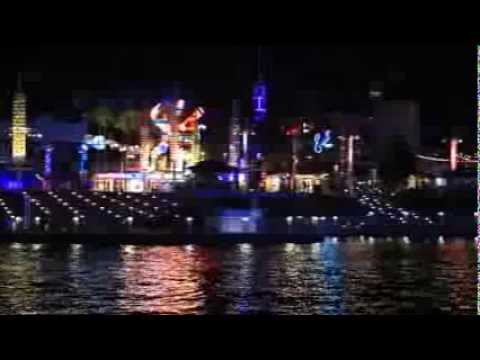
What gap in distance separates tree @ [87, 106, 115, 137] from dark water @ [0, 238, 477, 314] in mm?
10779

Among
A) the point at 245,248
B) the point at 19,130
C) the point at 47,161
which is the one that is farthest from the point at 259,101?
the point at 245,248

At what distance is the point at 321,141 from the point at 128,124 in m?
4.84

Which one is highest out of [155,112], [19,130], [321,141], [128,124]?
[155,112]

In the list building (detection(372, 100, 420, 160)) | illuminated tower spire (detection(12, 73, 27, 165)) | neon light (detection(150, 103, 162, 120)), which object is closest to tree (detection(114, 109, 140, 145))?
neon light (detection(150, 103, 162, 120))

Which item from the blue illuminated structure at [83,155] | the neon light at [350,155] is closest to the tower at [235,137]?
the neon light at [350,155]

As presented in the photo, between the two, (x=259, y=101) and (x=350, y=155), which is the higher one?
(x=259, y=101)

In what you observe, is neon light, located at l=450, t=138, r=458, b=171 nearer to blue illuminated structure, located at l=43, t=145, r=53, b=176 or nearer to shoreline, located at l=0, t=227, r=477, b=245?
blue illuminated structure, located at l=43, t=145, r=53, b=176

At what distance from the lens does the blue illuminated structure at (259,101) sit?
23141mm

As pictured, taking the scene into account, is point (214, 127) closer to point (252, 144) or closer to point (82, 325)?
point (252, 144)

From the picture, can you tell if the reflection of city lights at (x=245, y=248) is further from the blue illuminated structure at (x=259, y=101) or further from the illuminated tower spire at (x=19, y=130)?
the blue illuminated structure at (x=259, y=101)

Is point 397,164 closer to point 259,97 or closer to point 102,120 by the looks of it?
point 259,97

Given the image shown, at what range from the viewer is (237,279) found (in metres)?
8.55

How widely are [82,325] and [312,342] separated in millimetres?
→ 492

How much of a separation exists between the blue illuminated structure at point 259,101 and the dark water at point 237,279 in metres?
9.90
